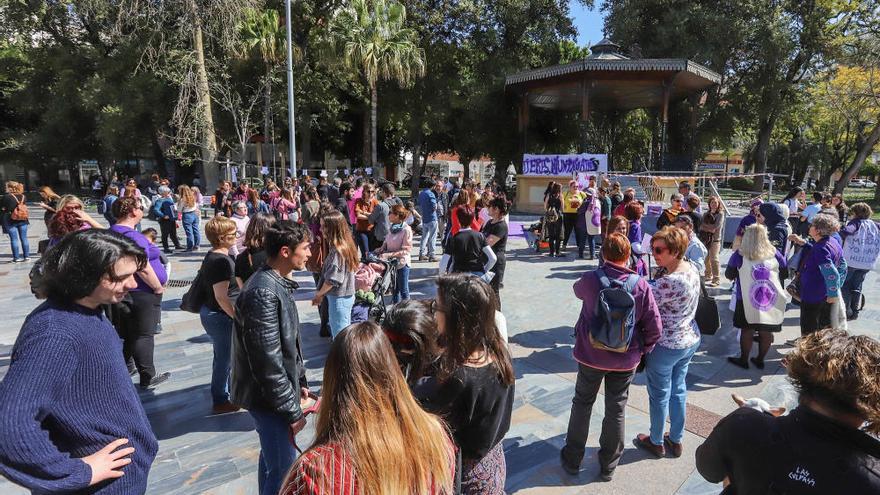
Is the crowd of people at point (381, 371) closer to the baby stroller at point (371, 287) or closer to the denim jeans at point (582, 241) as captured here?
the baby stroller at point (371, 287)

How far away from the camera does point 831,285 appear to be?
448 cm

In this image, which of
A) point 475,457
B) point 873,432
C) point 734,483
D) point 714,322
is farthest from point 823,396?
point 714,322

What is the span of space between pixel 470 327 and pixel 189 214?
10481 mm

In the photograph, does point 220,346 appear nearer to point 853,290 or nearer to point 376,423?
point 376,423

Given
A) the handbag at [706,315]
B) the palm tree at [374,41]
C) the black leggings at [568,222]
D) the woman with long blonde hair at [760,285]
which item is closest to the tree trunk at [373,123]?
the palm tree at [374,41]

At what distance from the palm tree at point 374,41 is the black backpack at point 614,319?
1728 cm

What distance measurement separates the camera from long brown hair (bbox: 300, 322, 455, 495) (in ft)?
4.42

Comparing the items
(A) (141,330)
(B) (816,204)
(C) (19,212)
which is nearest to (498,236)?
(A) (141,330)

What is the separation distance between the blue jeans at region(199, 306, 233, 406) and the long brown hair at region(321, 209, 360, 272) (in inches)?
40.5

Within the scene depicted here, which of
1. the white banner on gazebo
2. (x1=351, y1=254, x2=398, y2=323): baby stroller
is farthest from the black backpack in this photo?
the white banner on gazebo

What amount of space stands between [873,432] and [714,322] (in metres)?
2.61

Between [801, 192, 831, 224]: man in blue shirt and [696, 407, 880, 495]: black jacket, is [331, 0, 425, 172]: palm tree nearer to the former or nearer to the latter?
[801, 192, 831, 224]: man in blue shirt

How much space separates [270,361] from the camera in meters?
2.37

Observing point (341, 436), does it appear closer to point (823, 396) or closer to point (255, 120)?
point (823, 396)
